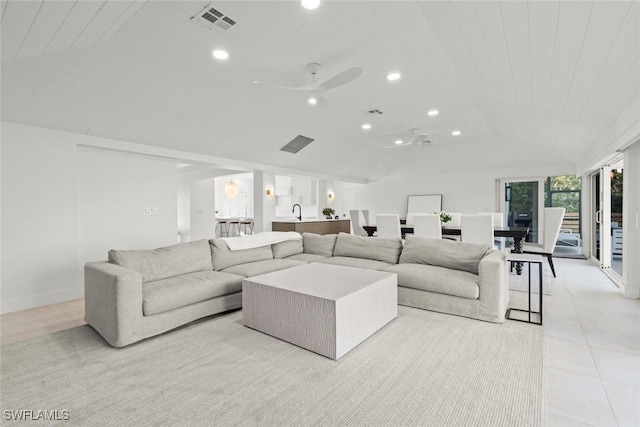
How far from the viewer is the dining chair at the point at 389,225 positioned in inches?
215

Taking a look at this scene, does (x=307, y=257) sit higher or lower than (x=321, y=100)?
lower

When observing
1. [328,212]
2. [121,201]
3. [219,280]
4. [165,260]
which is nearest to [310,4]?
[219,280]

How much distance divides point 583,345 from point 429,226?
111 inches

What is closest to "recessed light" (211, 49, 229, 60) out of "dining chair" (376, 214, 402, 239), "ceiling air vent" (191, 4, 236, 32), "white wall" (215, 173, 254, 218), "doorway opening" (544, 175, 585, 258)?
"ceiling air vent" (191, 4, 236, 32)

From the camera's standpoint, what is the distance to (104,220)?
459 centimetres

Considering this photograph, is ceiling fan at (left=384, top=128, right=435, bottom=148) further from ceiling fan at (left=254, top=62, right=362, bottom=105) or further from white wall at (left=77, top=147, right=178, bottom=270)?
white wall at (left=77, top=147, right=178, bottom=270)

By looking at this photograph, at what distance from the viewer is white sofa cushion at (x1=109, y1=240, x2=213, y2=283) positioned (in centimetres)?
301

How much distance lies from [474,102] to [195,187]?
294 inches

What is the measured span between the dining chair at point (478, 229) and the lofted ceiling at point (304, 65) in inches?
64.1

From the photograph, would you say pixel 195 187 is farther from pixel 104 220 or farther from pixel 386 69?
pixel 386 69

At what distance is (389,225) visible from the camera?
555 centimetres

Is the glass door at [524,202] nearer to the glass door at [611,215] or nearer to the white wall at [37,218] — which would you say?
the glass door at [611,215]

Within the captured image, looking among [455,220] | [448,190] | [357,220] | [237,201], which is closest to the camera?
[455,220]

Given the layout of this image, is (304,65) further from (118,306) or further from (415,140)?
(415,140)
